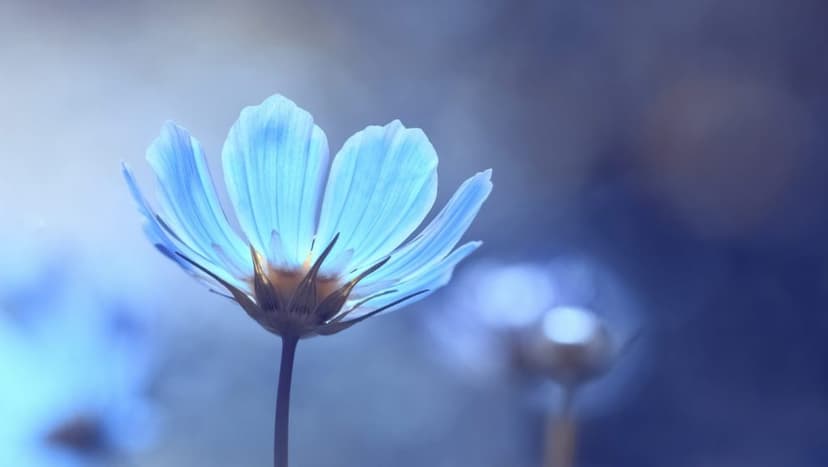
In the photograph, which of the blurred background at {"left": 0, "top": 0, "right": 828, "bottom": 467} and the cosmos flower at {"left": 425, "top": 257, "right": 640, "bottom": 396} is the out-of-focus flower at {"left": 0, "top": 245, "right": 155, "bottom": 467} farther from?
the blurred background at {"left": 0, "top": 0, "right": 828, "bottom": 467}

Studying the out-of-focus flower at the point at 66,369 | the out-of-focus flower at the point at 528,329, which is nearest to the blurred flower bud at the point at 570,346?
the out-of-focus flower at the point at 528,329

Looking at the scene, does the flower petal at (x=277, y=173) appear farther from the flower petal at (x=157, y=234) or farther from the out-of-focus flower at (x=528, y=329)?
the out-of-focus flower at (x=528, y=329)

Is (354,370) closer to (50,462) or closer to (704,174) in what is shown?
(704,174)

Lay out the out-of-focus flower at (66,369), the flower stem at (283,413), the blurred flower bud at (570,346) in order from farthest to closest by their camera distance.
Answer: the blurred flower bud at (570,346)
the out-of-focus flower at (66,369)
the flower stem at (283,413)

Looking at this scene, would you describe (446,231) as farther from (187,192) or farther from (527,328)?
(527,328)

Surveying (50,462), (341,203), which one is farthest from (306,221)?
(50,462)

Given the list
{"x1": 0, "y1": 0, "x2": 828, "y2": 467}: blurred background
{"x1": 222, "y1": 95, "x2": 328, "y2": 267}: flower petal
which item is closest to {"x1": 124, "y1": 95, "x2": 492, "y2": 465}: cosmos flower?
{"x1": 222, "y1": 95, "x2": 328, "y2": 267}: flower petal
